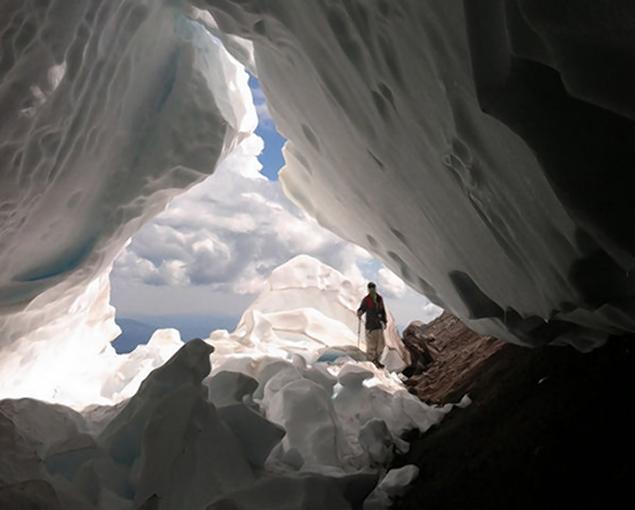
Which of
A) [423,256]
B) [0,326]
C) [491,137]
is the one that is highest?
[0,326]

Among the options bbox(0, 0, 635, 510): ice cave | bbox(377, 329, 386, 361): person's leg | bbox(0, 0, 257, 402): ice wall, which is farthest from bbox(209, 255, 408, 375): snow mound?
bbox(0, 0, 257, 402): ice wall

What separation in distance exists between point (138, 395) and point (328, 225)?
2591 millimetres

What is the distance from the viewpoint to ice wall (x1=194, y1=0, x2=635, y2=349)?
122 centimetres

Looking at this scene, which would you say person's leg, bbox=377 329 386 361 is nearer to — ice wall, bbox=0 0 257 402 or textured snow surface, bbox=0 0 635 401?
textured snow surface, bbox=0 0 635 401

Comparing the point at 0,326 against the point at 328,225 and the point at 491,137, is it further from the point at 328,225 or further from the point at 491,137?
the point at 491,137

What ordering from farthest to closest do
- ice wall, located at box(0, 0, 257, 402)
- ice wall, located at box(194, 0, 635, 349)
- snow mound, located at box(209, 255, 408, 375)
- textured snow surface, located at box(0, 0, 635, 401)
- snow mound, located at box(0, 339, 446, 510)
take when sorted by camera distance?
snow mound, located at box(209, 255, 408, 375) < ice wall, located at box(0, 0, 257, 402) < snow mound, located at box(0, 339, 446, 510) < textured snow surface, located at box(0, 0, 635, 401) < ice wall, located at box(194, 0, 635, 349)

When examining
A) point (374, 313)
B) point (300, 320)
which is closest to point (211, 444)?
point (374, 313)

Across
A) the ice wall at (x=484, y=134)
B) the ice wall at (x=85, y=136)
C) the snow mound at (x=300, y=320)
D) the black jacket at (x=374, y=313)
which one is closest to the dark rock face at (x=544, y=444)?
the ice wall at (x=484, y=134)

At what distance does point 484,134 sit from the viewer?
66.9 inches

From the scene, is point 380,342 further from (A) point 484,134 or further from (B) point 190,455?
(A) point 484,134

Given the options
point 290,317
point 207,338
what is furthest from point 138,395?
point 290,317

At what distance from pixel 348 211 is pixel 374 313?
2.17 meters

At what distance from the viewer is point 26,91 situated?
2596 mm

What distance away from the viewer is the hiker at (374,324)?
5951 mm
